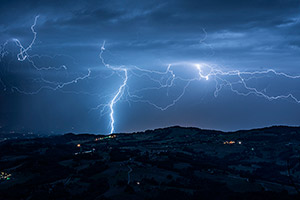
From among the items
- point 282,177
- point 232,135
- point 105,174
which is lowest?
point 282,177

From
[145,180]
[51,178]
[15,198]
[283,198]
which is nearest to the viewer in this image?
[283,198]

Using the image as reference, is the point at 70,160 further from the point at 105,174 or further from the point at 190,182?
the point at 190,182

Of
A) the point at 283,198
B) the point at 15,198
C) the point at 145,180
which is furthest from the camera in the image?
the point at 145,180

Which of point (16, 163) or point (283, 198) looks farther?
point (16, 163)

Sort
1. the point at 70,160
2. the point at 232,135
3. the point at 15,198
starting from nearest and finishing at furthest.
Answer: the point at 15,198, the point at 70,160, the point at 232,135

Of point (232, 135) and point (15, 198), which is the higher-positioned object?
point (232, 135)

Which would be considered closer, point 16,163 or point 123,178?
point 123,178

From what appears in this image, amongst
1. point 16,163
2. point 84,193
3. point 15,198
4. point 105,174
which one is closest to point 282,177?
point 105,174

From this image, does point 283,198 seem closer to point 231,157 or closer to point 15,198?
point 15,198

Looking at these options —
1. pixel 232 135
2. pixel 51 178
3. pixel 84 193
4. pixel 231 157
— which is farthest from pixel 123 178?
pixel 232 135
